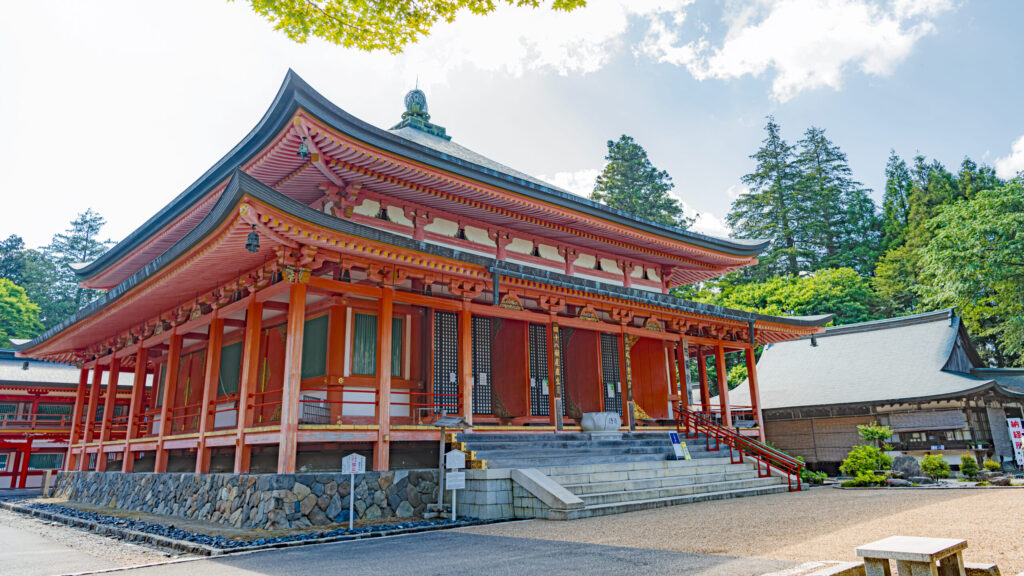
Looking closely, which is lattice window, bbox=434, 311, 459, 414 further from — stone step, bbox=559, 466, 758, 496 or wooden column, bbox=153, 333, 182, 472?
wooden column, bbox=153, 333, 182, 472

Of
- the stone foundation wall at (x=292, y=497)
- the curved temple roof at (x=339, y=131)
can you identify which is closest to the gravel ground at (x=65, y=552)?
the stone foundation wall at (x=292, y=497)

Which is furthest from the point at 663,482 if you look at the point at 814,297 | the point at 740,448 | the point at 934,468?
the point at 814,297

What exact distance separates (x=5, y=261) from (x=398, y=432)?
5900cm

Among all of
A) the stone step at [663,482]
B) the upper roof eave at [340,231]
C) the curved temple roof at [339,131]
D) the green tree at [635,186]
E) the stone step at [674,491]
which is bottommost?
the stone step at [674,491]

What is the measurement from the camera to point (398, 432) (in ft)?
36.8

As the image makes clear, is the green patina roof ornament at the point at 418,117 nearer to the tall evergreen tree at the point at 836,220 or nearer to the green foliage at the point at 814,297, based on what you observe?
the green foliage at the point at 814,297

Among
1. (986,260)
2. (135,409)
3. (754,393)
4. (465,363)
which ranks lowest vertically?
(135,409)

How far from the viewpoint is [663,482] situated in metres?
12.2

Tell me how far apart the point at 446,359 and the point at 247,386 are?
419 centimetres

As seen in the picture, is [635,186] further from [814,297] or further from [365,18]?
[365,18]

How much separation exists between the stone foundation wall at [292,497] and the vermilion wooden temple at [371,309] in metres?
0.42

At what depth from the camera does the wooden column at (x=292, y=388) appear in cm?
991

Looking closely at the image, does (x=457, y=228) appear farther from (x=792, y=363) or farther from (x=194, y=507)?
(x=792, y=363)

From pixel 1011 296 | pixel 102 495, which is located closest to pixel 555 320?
pixel 102 495
